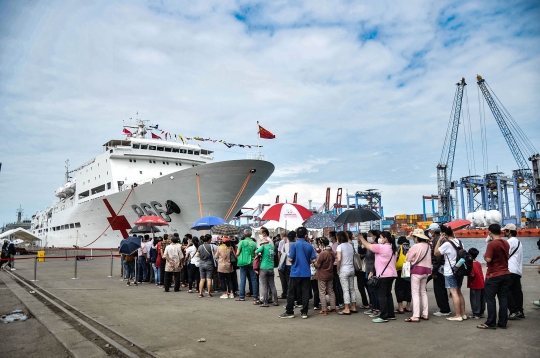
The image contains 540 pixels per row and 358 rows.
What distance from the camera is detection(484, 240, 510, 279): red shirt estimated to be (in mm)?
5031

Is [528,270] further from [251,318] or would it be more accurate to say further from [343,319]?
[251,318]

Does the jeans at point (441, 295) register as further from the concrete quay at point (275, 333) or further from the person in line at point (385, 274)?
the person in line at point (385, 274)

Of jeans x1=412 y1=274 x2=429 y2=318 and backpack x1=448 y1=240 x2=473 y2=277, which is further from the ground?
backpack x1=448 y1=240 x2=473 y2=277

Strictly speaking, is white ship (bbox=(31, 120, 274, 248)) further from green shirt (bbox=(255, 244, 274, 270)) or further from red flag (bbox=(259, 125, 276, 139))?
green shirt (bbox=(255, 244, 274, 270))

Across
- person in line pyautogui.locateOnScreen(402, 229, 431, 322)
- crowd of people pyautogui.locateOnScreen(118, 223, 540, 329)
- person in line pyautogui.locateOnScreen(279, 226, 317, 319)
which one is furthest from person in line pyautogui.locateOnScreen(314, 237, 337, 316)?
person in line pyautogui.locateOnScreen(402, 229, 431, 322)

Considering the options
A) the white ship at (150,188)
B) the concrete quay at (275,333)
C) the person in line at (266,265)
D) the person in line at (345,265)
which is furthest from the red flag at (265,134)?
the person in line at (345,265)

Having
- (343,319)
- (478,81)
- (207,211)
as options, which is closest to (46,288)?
(343,319)

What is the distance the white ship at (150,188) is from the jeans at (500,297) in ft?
50.0

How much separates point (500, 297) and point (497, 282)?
23 cm

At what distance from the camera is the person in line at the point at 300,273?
6.16 meters

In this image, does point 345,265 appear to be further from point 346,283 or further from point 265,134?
point 265,134

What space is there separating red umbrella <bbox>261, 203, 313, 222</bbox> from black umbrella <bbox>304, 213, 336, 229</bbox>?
47 cm

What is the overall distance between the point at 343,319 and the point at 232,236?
12.7 feet

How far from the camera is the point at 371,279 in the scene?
5.87m
